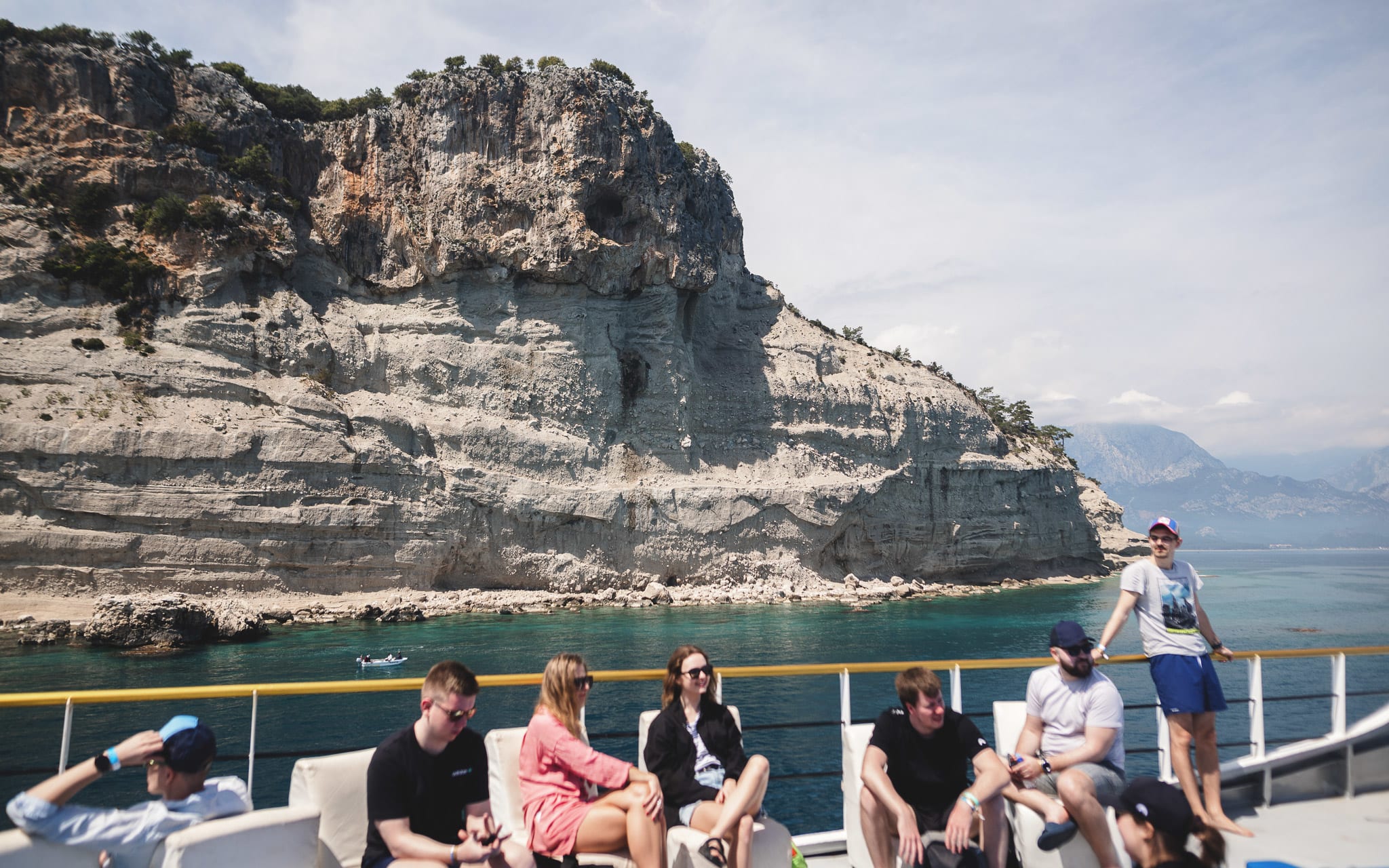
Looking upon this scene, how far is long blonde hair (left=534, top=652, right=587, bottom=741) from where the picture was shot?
422 cm

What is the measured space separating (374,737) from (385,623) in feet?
54.6

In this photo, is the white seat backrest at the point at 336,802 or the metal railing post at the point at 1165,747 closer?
the white seat backrest at the point at 336,802

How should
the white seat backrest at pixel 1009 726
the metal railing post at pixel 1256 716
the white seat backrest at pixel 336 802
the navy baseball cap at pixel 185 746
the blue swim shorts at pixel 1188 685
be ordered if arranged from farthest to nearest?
1. the metal railing post at pixel 1256 716
2. the blue swim shorts at pixel 1188 685
3. the white seat backrest at pixel 1009 726
4. the white seat backrest at pixel 336 802
5. the navy baseball cap at pixel 185 746

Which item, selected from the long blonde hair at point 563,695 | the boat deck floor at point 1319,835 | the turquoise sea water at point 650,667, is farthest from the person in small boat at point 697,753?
the boat deck floor at point 1319,835

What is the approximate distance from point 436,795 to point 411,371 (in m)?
→ 37.1

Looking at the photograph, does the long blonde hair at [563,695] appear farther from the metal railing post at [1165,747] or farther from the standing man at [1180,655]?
the metal railing post at [1165,747]

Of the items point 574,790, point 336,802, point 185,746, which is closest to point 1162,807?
point 574,790

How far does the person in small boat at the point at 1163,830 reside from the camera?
3094 millimetres

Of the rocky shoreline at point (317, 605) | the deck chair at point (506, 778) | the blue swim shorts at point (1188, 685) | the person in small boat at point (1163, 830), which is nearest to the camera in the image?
the person in small boat at point (1163, 830)

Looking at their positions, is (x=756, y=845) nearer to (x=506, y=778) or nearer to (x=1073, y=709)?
(x=506, y=778)

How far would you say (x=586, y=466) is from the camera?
39.5 metres

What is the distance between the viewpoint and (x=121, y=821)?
3.44 meters

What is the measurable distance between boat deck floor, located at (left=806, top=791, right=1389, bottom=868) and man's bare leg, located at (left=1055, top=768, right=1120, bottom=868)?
90 centimetres

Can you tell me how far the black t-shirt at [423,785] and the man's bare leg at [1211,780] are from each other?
4298 millimetres
